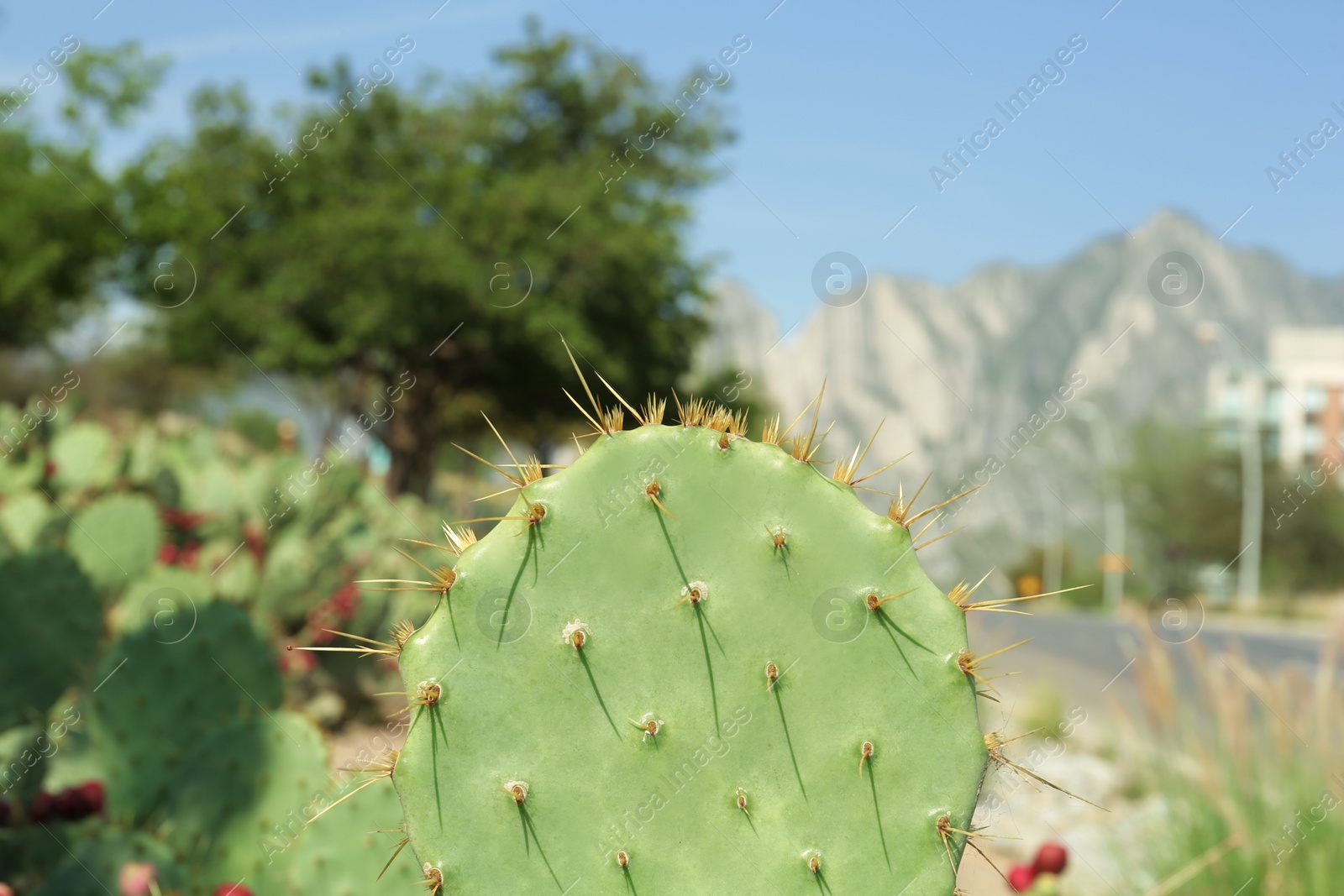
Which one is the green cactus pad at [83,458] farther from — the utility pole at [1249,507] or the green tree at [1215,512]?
the green tree at [1215,512]

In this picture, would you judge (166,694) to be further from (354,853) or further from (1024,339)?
(1024,339)

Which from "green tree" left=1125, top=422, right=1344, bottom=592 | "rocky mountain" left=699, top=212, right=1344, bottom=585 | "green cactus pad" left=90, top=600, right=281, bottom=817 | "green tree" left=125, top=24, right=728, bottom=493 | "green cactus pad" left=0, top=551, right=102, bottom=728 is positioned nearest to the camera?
"green cactus pad" left=90, top=600, right=281, bottom=817

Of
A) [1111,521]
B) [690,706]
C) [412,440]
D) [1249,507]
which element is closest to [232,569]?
[690,706]

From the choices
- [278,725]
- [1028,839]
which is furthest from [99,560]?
[1028,839]

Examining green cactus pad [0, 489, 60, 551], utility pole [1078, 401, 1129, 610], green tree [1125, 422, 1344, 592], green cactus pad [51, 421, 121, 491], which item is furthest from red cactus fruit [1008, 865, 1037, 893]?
green tree [1125, 422, 1344, 592]

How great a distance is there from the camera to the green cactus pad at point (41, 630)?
362 centimetres

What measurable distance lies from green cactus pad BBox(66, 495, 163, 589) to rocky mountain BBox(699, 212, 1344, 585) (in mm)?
118759

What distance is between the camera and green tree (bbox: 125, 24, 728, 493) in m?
17.6

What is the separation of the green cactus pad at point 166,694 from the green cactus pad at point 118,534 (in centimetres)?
216

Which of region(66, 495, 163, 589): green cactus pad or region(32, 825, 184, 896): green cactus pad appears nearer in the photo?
region(32, 825, 184, 896): green cactus pad

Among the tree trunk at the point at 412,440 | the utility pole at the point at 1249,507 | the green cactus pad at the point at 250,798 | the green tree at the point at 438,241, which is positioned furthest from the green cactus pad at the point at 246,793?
the utility pole at the point at 1249,507

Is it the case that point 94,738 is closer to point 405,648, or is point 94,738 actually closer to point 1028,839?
point 405,648

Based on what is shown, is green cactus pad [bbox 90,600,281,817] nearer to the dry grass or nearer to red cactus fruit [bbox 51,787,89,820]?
red cactus fruit [bbox 51,787,89,820]

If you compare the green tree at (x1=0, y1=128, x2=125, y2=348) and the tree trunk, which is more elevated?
the green tree at (x1=0, y1=128, x2=125, y2=348)
